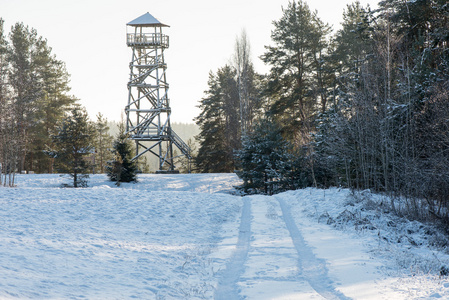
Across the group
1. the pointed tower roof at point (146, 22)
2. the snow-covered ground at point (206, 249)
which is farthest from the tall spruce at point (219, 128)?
the snow-covered ground at point (206, 249)

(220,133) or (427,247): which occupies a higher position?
Answer: (220,133)

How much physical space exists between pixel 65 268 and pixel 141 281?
1385 millimetres

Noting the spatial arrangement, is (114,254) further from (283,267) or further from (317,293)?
(317,293)

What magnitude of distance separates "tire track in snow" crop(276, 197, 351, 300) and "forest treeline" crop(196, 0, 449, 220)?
503 centimetres

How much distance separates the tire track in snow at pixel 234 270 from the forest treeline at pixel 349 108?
588 cm

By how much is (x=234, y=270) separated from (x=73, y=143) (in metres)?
17.5

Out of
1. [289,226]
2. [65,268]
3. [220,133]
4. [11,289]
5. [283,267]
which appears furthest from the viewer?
[220,133]

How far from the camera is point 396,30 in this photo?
17.8 meters

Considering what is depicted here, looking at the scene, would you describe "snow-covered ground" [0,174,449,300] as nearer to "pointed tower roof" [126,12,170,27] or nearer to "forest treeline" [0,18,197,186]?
"forest treeline" [0,18,197,186]

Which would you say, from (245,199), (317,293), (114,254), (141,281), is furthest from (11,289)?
(245,199)

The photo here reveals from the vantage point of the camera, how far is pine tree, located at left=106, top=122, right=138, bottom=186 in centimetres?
2391

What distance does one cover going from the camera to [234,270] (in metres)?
7.06

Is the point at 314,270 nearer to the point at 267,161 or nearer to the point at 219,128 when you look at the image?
the point at 267,161

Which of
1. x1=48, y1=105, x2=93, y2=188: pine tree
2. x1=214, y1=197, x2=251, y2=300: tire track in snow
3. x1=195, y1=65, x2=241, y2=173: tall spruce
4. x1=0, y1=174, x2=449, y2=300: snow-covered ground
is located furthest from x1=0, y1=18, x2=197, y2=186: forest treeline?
x1=214, y1=197, x2=251, y2=300: tire track in snow
